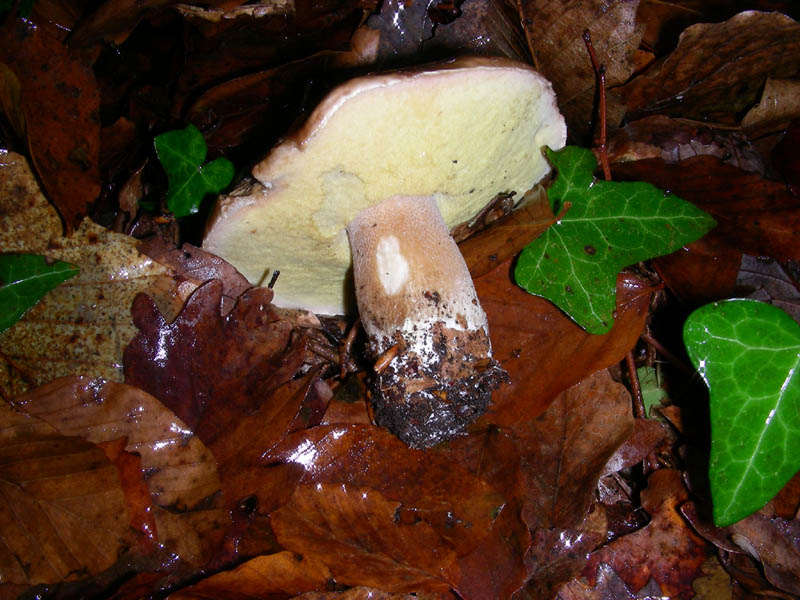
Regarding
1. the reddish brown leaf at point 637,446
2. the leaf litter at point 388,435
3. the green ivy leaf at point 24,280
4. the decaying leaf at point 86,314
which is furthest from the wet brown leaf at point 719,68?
the green ivy leaf at point 24,280

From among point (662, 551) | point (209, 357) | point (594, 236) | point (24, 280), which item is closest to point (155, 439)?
point (209, 357)

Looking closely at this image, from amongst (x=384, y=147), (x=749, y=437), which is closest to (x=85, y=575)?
(x=384, y=147)

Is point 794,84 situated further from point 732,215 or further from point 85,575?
point 85,575

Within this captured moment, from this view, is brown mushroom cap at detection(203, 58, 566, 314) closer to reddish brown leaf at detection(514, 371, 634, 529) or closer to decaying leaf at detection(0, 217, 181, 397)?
decaying leaf at detection(0, 217, 181, 397)

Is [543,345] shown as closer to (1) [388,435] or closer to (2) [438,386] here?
(2) [438,386]

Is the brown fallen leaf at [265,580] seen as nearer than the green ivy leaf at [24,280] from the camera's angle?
Yes

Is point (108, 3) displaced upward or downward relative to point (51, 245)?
upward

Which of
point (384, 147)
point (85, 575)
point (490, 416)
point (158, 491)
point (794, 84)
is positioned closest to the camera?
point (384, 147)

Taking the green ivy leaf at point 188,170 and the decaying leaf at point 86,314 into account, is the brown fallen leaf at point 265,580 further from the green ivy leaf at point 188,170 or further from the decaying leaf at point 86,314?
the green ivy leaf at point 188,170
